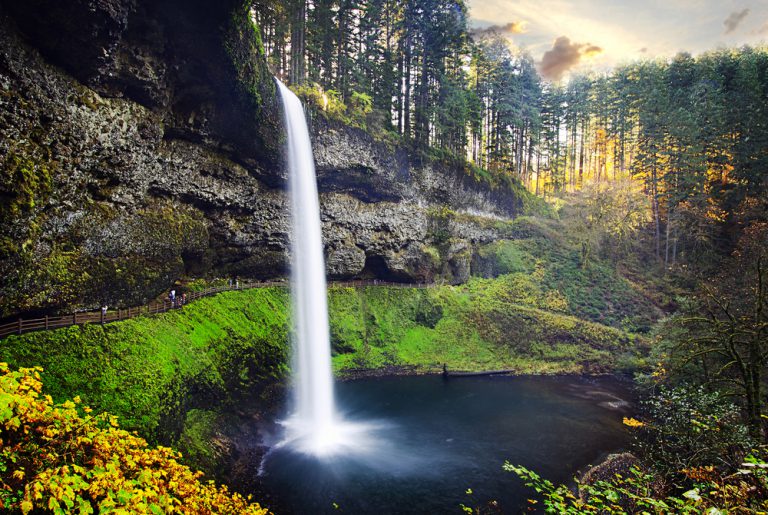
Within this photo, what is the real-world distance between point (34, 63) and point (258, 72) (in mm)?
10326

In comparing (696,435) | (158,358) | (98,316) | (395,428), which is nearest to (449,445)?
(395,428)

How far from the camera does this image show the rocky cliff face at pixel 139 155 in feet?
43.3

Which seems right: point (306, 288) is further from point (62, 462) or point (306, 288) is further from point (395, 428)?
point (62, 462)

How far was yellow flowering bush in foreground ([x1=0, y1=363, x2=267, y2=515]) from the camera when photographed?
170 inches

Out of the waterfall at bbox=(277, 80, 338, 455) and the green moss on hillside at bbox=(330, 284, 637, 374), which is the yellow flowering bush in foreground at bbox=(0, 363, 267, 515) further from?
the green moss on hillside at bbox=(330, 284, 637, 374)

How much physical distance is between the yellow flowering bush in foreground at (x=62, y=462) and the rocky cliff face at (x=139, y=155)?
1078cm

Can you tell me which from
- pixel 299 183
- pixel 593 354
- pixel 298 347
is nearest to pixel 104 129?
pixel 299 183

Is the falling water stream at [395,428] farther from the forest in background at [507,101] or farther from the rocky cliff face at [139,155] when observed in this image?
the forest in background at [507,101]

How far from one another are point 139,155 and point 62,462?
56.8 feet

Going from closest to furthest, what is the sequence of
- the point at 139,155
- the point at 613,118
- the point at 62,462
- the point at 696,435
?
the point at 62,462 < the point at 696,435 < the point at 139,155 < the point at 613,118

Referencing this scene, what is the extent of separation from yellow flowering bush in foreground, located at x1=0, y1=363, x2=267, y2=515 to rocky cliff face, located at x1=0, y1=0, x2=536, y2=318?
10.8 meters

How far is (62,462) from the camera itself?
5363mm

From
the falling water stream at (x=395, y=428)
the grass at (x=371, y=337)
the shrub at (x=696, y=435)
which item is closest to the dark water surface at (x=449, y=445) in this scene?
the falling water stream at (x=395, y=428)

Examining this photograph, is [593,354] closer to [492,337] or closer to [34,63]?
[492,337]
